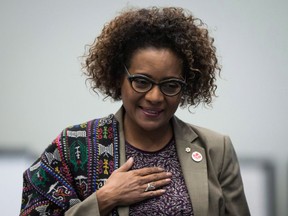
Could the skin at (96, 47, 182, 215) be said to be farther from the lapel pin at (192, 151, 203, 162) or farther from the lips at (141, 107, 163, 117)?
the lapel pin at (192, 151, 203, 162)

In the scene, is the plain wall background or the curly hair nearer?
the curly hair

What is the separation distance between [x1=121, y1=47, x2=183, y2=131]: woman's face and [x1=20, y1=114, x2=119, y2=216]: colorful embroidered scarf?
0.44 ft

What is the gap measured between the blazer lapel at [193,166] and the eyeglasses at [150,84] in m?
0.21

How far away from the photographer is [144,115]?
4.77 feet

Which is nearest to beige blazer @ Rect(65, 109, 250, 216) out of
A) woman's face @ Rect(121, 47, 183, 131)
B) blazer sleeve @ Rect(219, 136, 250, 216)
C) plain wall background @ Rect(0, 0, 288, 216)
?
blazer sleeve @ Rect(219, 136, 250, 216)

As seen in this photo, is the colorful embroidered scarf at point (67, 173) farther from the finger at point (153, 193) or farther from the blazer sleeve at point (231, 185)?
the blazer sleeve at point (231, 185)

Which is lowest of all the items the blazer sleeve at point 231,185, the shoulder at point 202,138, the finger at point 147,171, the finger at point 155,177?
the blazer sleeve at point 231,185

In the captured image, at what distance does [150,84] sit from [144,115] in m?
0.10

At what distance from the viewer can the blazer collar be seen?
57.3 inches

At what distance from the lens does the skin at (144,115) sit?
1405mm

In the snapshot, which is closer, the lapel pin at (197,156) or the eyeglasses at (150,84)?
the eyeglasses at (150,84)

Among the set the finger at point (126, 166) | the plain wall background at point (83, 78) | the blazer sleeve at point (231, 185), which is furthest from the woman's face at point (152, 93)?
the plain wall background at point (83, 78)

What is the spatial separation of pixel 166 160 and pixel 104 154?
20 centimetres

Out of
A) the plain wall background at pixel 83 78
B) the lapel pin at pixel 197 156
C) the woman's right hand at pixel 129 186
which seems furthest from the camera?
the plain wall background at pixel 83 78
